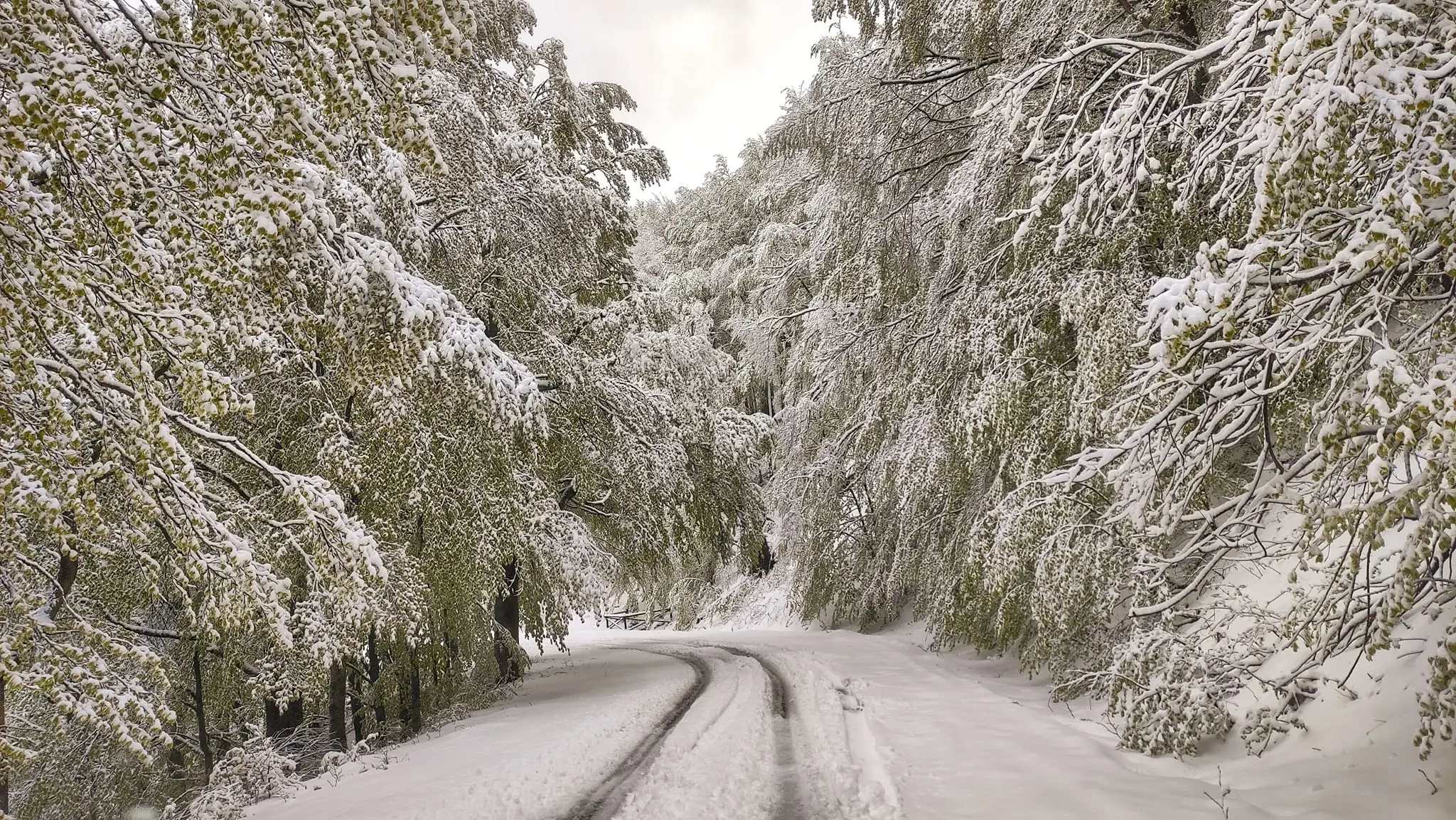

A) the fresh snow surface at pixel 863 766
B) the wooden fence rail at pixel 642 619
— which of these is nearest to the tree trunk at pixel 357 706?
the fresh snow surface at pixel 863 766

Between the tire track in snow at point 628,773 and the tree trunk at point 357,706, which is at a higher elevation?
the tree trunk at point 357,706

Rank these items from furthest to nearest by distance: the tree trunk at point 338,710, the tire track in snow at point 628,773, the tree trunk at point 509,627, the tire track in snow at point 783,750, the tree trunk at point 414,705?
the tree trunk at point 509,627, the tree trunk at point 414,705, the tree trunk at point 338,710, the tire track in snow at point 628,773, the tire track in snow at point 783,750

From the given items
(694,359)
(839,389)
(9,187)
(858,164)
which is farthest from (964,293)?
(9,187)

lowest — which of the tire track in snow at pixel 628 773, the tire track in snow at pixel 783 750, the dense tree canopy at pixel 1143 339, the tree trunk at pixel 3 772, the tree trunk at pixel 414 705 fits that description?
the tire track in snow at pixel 783 750

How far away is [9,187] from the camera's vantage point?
8.14ft

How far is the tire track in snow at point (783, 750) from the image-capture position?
4.99 m

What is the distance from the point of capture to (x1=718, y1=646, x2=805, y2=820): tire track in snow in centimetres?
499

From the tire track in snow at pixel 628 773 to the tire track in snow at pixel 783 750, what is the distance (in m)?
1.02

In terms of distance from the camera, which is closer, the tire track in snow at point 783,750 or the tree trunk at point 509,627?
the tire track in snow at point 783,750

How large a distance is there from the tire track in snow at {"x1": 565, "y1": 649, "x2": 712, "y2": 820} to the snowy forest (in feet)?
5.77

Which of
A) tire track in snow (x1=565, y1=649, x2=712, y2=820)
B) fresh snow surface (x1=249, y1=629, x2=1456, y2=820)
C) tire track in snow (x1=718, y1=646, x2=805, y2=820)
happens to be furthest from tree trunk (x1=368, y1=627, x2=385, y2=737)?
tire track in snow (x1=718, y1=646, x2=805, y2=820)

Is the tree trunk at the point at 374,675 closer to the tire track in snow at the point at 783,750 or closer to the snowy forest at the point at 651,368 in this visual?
the snowy forest at the point at 651,368

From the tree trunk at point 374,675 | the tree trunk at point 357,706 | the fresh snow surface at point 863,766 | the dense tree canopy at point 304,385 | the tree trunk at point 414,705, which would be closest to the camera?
the dense tree canopy at point 304,385

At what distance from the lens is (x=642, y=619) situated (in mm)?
29391
